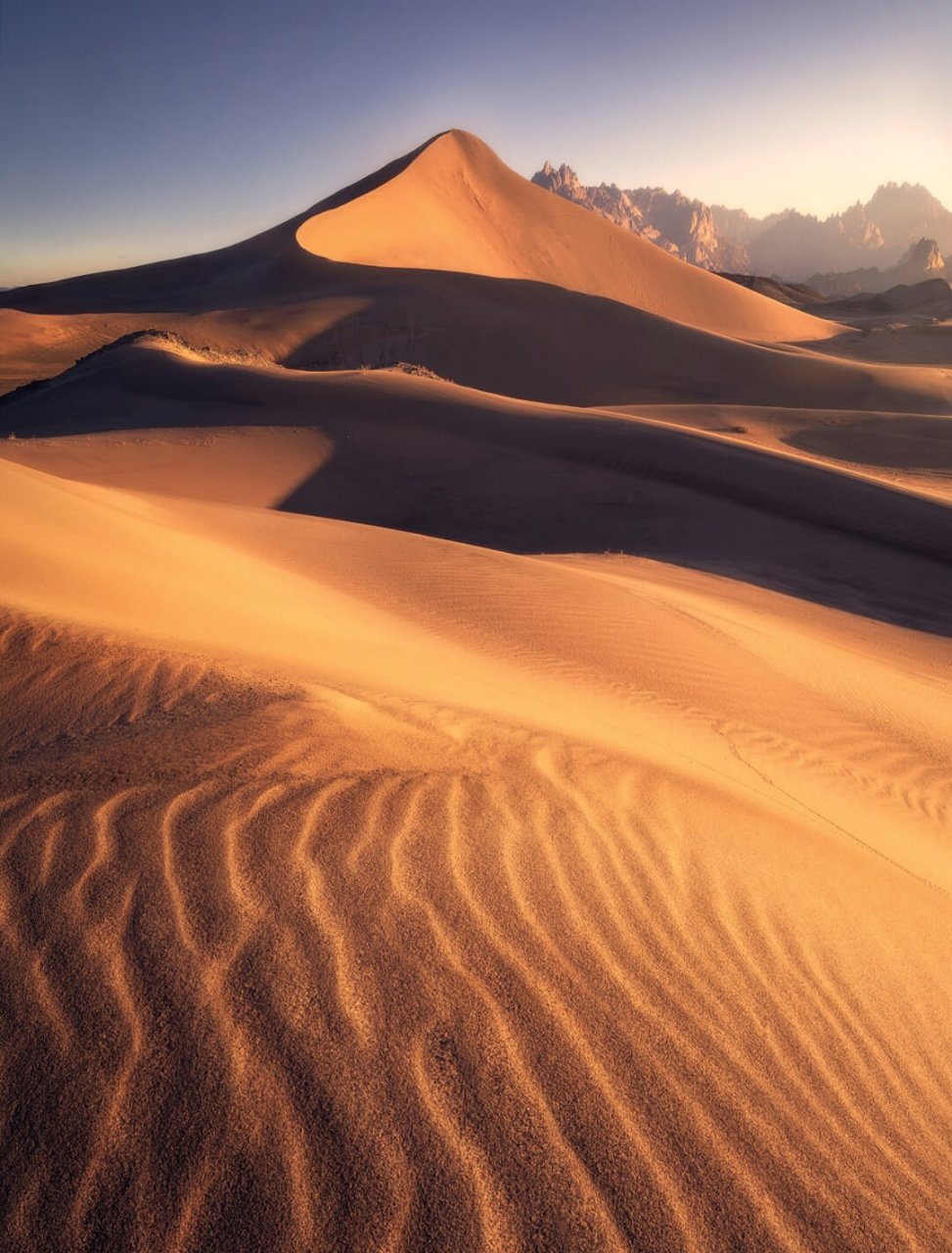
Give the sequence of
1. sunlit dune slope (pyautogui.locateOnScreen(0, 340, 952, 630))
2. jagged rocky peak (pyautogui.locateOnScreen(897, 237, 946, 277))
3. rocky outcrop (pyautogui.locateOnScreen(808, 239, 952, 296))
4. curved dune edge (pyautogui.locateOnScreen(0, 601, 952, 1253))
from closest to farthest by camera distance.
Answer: curved dune edge (pyautogui.locateOnScreen(0, 601, 952, 1253)) < sunlit dune slope (pyautogui.locateOnScreen(0, 340, 952, 630)) < rocky outcrop (pyautogui.locateOnScreen(808, 239, 952, 296)) < jagged rocky peak (pyautogui.locateOnScreen(897, 237, 946, 277))

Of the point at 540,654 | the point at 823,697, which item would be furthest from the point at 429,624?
the point at 823,697

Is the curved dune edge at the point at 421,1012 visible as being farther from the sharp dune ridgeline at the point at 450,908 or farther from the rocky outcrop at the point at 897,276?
the rocky outcrop at the point at 897,276

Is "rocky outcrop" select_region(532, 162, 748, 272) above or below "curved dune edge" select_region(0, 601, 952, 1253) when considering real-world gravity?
above

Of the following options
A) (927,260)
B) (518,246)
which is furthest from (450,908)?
(927,260)

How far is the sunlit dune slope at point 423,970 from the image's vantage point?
1.62m

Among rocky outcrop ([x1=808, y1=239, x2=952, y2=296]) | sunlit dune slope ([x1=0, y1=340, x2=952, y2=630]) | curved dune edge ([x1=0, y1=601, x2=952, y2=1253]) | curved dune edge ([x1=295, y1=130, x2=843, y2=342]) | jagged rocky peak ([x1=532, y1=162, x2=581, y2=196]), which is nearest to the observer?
curved dune edge ([x1=0, y1=601, x2=952, y2=1253])

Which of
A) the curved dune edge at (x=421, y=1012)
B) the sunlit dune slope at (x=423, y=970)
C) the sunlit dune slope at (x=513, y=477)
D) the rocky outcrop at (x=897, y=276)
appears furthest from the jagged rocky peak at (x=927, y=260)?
the curved dune edge at (x=421, y=1012)

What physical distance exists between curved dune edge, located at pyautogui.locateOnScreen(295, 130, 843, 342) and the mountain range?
371ft

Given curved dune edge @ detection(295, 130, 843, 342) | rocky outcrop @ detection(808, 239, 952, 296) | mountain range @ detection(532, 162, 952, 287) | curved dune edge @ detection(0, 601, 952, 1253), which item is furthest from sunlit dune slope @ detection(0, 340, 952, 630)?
mountain range @ detection(532, 162, 952, 287)

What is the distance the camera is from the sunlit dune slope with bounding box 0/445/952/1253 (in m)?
1.62

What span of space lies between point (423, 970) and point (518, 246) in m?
52.6

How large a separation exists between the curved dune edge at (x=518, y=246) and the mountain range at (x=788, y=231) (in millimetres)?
113175

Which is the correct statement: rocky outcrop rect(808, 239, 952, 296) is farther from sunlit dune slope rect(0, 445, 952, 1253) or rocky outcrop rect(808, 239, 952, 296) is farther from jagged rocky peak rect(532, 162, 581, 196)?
sunlit dune slope rect(0, 445, 952, 1253)

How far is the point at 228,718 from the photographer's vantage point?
316cm
